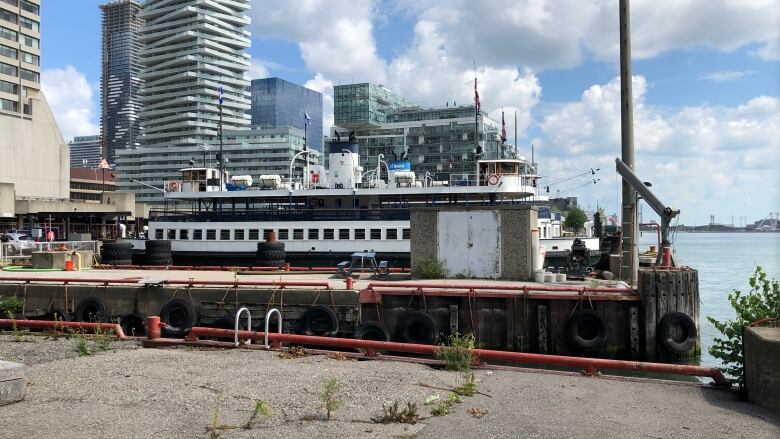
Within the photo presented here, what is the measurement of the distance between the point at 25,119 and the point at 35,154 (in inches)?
212

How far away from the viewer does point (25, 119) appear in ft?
278

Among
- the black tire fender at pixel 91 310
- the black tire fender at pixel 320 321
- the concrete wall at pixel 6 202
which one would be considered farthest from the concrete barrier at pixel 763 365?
the concrete wall at pixel 6 202

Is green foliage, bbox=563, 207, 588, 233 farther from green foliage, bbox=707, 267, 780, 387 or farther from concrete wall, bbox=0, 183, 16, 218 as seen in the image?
green foliage, bbox=707, 267, 780, 387

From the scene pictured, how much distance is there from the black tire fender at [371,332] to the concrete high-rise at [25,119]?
81807mm

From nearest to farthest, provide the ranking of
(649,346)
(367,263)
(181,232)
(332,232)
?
(649,346) → (367,263) → (332,232) → (181,232)

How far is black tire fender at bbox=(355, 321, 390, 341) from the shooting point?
1606 centimetres

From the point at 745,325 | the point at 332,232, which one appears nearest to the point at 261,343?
the point at 745,325

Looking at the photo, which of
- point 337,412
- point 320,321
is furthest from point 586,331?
point 337,412

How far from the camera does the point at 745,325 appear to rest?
385 inches

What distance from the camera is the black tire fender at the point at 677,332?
15391 millimetres

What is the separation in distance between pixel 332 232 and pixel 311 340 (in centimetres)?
2107

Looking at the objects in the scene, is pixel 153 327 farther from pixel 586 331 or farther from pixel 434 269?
pixel 586 331

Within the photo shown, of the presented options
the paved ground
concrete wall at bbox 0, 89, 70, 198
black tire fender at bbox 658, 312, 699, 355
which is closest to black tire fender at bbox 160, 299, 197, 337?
the paved ground

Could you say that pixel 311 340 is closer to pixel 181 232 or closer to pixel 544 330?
pixel 544 330
